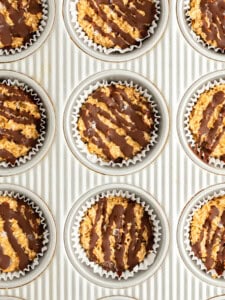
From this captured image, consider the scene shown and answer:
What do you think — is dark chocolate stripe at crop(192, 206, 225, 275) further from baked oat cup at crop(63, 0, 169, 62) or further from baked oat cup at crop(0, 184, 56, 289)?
baked oat cup at crop(63, 0, 169, 62)

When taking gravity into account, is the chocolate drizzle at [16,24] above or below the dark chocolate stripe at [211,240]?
above

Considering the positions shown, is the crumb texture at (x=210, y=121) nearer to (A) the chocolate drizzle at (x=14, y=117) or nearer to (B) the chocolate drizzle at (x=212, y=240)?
(B) the chocolate drizzle at (x=212, y=240)

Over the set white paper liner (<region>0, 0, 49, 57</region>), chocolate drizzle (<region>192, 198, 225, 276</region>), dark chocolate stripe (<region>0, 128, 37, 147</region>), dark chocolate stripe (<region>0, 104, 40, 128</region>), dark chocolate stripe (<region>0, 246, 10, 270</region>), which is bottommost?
dark chocolate stripe (<region>0, 246, 10, 270</region>)

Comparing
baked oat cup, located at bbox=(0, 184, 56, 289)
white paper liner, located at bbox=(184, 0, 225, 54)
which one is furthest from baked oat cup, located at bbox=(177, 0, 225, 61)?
baked oat cup, located at bbox=(0, 184, 56, 289)

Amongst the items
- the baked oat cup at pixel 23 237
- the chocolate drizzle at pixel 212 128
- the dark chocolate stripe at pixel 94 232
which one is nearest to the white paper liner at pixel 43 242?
the baked oat cup at pixel 23 237

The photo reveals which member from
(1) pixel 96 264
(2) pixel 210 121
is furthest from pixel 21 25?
(1) pixel 96 264

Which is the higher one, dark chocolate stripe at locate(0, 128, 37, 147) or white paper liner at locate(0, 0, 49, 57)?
white paper liner at locate(0, 0, 49, 57)
